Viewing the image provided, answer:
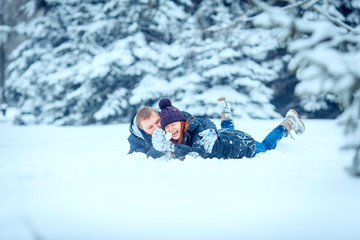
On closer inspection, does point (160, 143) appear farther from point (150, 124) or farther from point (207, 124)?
point (207, 124)

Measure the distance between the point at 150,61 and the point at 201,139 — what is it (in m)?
5.53

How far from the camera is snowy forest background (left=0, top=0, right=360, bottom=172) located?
21.9ft

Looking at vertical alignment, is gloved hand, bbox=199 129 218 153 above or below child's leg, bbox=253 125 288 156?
above

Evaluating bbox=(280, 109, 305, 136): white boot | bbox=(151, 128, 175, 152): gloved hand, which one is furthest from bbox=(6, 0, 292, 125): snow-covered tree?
bbox=(151, 128, 175, 152): gloved hand

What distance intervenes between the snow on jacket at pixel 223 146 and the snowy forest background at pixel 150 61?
3.99 meters

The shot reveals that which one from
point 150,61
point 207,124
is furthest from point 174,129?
point 150,61

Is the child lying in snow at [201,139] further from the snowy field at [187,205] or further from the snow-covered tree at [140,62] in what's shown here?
the snow-covered tree at [140,62]

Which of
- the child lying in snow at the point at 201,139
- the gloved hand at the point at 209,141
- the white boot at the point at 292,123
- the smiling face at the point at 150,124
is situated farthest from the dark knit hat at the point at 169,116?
the white boot at the point at 292,123

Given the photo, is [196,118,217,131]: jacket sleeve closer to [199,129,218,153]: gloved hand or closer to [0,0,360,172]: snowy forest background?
[199,129,218,153]: gloved hand

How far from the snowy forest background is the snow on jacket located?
3.99 meters

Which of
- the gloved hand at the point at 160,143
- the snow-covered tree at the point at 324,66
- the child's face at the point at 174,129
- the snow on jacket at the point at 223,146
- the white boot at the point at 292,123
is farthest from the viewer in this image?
the white boot at the point at 292,123

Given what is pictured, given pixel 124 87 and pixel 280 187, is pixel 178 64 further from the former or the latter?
pixel 280 187

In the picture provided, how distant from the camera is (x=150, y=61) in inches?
285

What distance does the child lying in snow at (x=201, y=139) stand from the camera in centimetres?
196
